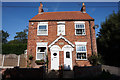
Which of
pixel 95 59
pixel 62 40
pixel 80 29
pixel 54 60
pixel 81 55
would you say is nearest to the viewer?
pixel 95 59

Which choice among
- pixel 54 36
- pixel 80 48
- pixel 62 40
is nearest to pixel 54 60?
pixel 62 40

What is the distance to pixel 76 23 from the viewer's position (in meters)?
12.3

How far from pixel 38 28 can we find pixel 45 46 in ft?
9.98

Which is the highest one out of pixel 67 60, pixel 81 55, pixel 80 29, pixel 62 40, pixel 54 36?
pixel 80 29

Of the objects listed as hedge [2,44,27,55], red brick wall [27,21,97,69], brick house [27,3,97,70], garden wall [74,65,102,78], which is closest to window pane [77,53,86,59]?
brick house [27,3,97,70]

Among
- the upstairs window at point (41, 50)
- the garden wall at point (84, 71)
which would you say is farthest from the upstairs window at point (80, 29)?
the garden wall at point (84, 71)

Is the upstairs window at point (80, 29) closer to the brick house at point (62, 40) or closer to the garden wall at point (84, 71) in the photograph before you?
the brick house at point (62, 40)

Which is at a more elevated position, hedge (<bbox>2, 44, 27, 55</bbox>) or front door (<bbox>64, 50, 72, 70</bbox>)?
hedge (<bbox>2, 44, 27, 55</bbox>)

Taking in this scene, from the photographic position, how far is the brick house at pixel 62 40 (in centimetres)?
1098

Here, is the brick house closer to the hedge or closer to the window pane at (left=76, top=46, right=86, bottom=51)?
the window pane at (left=76, top=46, right=86, bottom=51)

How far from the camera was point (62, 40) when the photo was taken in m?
11.3

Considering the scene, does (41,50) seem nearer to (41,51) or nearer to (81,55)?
(41,51)

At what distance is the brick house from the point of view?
36.0 feet

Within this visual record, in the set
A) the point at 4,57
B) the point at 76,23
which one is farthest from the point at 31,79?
the point at 4,57
